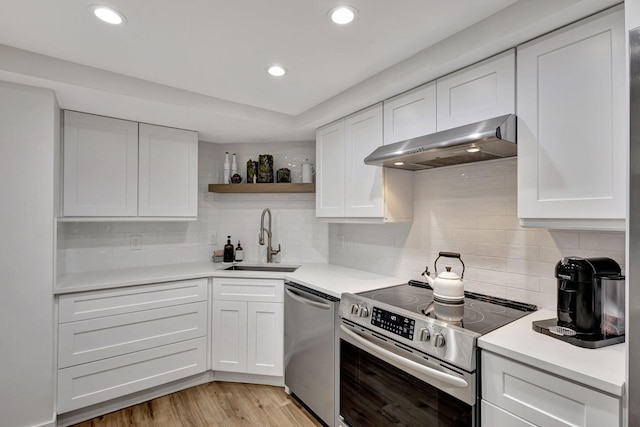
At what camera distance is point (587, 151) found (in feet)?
4.14

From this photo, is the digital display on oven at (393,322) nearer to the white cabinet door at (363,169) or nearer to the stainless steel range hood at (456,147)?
the white cabinet door at (363,169)

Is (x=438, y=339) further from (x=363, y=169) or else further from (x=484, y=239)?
(x=363, y=169)

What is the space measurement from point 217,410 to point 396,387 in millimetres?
1425

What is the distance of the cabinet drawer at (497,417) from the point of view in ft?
3.93

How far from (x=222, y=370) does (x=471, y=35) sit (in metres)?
2.87

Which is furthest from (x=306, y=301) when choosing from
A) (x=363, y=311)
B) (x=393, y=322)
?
(x=393, y=322)

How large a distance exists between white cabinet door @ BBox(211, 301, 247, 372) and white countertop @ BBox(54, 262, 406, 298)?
276 millimetres

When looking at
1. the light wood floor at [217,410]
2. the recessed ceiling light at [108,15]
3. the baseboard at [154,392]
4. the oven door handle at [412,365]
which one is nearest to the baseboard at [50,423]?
the baseboard at [154,392]

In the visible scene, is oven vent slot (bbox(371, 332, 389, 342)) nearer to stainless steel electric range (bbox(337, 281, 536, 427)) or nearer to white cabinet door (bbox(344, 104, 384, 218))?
stainless steel electric range (bbox(337, 281, 536, 427))

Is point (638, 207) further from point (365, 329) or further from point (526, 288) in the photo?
point (365, 329)

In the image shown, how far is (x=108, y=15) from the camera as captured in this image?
1.43m

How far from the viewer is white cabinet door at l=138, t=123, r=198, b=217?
2.70 meters

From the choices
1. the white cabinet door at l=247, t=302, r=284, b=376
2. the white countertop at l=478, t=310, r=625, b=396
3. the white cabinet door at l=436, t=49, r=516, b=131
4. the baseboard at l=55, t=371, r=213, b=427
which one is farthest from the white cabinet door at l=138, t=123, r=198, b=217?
the white countertop at l=478, t=310, r=625, b=396

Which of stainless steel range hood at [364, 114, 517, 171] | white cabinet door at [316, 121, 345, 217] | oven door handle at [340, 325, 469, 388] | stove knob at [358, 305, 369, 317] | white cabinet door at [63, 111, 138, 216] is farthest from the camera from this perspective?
white cabinet door at [316, 121, 345, 217]
